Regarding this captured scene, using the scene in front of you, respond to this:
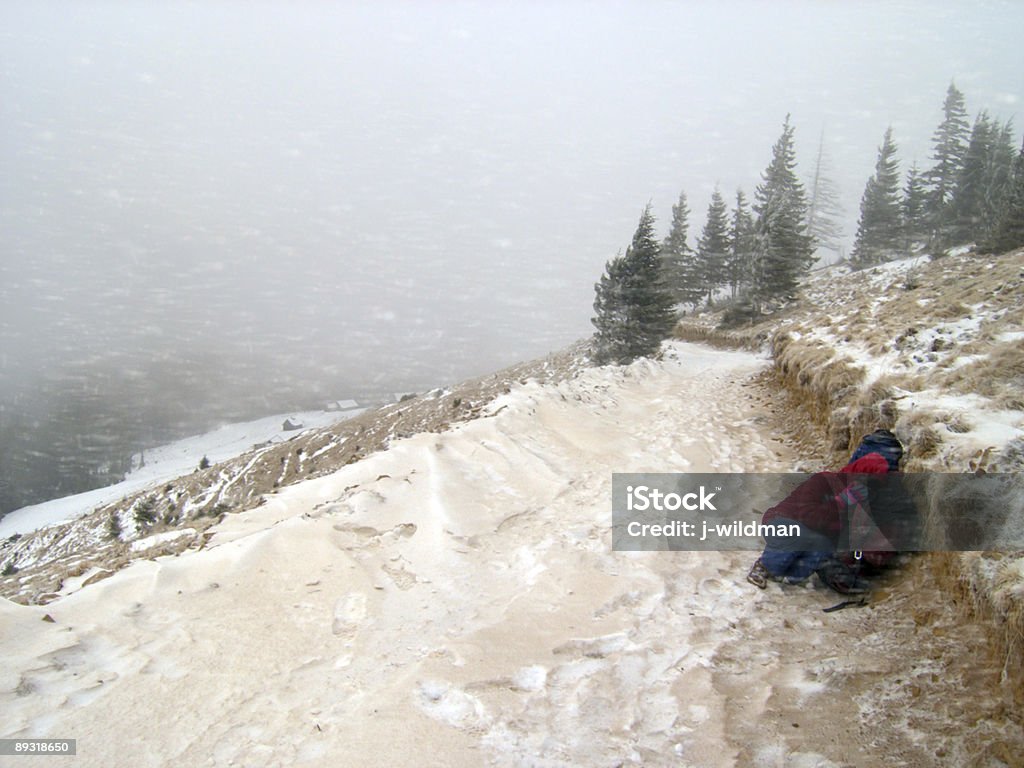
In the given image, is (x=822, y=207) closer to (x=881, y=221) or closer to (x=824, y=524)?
(x=881, y=221)

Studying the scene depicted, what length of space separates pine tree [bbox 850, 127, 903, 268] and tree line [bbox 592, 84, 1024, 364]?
0.09 metres

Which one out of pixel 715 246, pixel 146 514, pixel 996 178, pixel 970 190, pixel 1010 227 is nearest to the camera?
pixel 146 514

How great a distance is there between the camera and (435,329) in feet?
630

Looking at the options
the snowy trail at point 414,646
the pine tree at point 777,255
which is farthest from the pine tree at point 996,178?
the snowy trail at point 414,646

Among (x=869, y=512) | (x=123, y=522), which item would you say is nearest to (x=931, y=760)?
(x=869, y=512)

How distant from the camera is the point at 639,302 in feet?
85.6

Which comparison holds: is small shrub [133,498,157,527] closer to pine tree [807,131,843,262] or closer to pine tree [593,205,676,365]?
pine tree [593,205,676,365]

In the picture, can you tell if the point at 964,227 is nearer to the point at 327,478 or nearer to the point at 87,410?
the point at 327,478

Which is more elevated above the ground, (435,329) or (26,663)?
(26,663)

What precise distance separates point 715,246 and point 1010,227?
2127cm

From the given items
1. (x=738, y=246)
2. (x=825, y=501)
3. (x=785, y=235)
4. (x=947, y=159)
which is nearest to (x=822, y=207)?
(x=947, y=159)

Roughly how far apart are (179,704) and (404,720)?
59.1 inches

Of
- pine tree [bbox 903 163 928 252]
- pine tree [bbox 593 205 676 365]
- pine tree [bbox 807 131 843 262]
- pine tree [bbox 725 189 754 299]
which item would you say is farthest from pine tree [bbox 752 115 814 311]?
pine tree [bbox 807 131 843 262]

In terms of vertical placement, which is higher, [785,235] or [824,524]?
[785,235]
